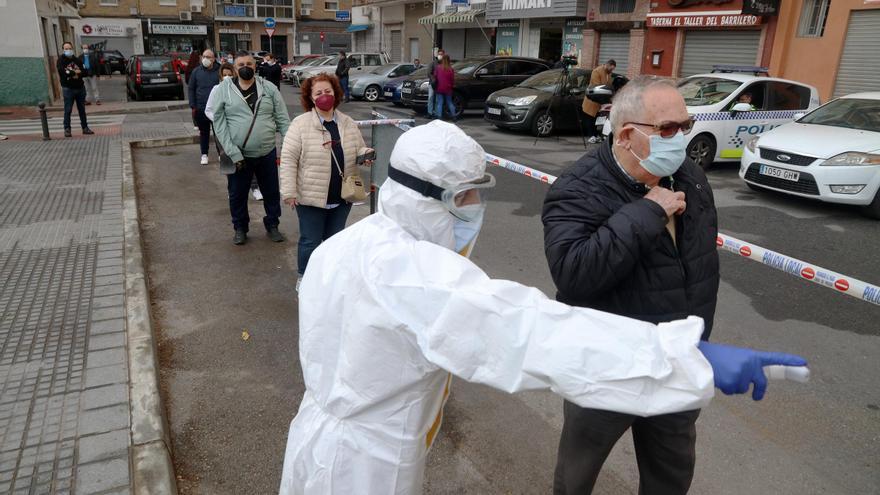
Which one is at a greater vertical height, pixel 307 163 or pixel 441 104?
pixel 307 163

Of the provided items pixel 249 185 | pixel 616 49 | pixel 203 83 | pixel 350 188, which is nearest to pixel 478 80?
pixel 616 49

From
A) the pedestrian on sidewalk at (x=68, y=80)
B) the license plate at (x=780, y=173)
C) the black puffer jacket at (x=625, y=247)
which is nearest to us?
the black puffer jacket at (x=625, y=247)

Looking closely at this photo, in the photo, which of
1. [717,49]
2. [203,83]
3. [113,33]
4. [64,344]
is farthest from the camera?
[113,33]

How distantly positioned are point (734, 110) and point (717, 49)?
868 cm

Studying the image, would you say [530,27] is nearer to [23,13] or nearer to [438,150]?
[23,13]

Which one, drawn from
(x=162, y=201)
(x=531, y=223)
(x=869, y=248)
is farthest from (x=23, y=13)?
(x=869, y=248)

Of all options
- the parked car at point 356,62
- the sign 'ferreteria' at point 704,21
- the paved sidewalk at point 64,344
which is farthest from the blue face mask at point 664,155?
the parked car at point 356,62

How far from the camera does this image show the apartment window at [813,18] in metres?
14.9

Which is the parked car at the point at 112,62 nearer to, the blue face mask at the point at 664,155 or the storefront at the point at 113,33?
the storefront at the point at 113,33

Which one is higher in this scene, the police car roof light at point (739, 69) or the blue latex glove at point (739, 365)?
the police car roof light at point (739, 69)

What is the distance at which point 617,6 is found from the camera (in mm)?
20859

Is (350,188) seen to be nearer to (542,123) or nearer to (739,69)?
(739,69)

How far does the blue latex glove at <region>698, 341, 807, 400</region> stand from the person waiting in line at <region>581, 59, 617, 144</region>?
1264 centimetres

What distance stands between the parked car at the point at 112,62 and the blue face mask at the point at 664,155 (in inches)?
1639
